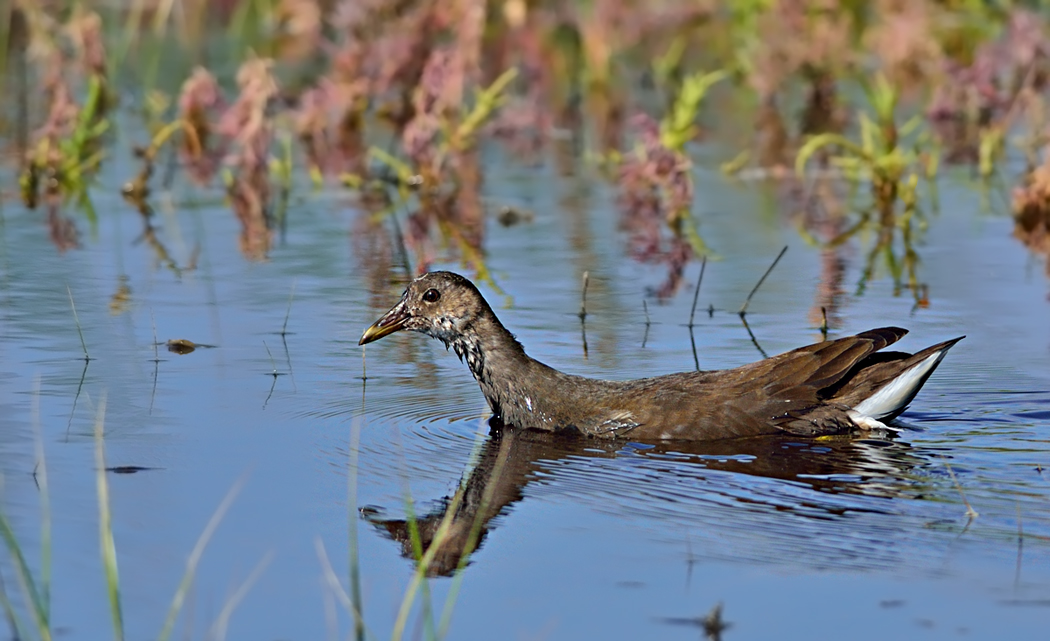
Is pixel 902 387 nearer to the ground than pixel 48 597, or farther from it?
farther from it

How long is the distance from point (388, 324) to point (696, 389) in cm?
148

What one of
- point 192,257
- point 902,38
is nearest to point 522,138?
point 902,38

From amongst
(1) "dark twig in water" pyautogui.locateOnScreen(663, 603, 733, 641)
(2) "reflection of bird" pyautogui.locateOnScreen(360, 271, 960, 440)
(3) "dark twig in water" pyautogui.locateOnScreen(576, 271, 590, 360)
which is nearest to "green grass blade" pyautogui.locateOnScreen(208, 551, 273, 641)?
(1) "dark twig in water" pyautogui.locateOnScreen(663, 603, 733, 641)

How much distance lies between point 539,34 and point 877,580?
1426cm

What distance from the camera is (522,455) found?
23.2 ft

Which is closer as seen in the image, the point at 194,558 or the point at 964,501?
the point at 194,558

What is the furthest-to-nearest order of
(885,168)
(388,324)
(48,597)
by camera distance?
(885,168) → (388,324) → (48,597)

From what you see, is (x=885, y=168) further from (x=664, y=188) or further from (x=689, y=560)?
(x=689, y=560)

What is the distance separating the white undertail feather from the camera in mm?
7375

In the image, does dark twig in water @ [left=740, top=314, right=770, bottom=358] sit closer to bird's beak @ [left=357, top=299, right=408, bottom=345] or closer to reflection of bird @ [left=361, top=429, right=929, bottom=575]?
reflection of bird @ [left=361, top=429, right=929, bottom=575]

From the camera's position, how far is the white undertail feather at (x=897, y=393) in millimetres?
7375

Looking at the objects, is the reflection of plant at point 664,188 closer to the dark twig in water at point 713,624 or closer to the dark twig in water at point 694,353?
the dark twig in water at point 694,353

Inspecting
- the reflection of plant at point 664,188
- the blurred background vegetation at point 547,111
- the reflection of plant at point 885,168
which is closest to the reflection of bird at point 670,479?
the blurred background vegetation at point 547,111

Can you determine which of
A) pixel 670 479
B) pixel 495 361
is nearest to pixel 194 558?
pixel 670 479
